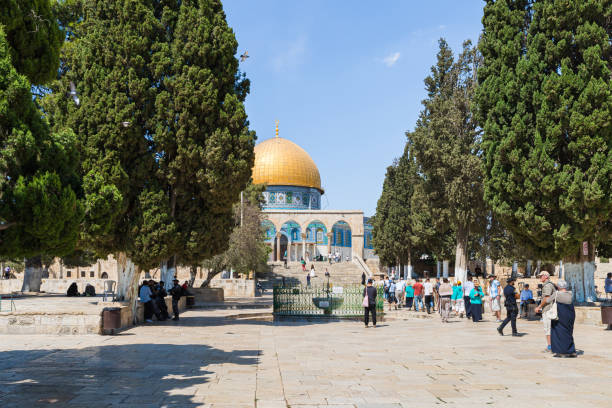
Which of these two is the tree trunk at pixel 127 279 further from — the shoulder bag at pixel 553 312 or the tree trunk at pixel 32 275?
the tree trunk at pixel 32 275

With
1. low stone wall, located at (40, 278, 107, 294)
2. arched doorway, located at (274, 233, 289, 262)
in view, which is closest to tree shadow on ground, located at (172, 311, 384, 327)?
low stone wall, located at (40, 278, 107, 294)

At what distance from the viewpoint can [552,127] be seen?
14133mm

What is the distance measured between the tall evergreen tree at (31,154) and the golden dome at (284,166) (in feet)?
Result: 157

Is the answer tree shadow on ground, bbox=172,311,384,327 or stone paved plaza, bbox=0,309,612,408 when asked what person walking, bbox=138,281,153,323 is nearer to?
tree shadow on ground, bbox=172,311,384,327

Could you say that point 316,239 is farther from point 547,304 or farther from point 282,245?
point 547,304

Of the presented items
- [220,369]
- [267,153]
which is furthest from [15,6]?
[267,153]

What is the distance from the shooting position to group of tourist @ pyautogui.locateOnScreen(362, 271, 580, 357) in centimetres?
844

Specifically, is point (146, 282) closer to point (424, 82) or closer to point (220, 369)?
point (220, 369)

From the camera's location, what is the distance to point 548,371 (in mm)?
7227

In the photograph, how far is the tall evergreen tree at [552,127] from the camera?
1369 cm

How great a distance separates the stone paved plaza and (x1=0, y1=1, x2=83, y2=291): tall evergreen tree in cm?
167

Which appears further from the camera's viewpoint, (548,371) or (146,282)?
(146,282)

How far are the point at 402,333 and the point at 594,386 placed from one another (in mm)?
6220

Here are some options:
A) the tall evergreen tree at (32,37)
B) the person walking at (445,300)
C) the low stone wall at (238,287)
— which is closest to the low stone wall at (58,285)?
the low stone wall at (238,287)
